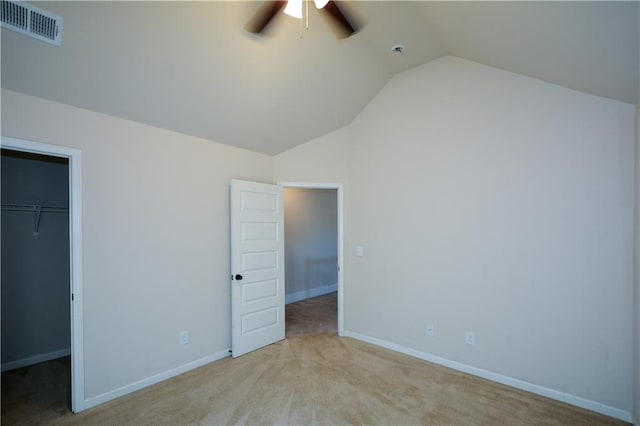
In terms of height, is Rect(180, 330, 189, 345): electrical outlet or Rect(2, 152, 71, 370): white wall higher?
Rect(2, 152, 71, 370): white wall

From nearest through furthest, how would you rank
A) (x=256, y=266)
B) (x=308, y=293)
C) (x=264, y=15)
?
1. (x=264, y=15)
2. (x=256, y=266)
3. (x=308, y=293)

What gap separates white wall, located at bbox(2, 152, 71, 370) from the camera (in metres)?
3.29

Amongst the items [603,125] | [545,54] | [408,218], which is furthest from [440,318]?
[545,54]

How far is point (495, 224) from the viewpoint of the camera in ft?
10.1

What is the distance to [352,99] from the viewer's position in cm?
385

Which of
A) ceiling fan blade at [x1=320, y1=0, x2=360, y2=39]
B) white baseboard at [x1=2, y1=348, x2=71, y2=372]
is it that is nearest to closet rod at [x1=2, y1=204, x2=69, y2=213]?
white baseboard at [x1=2, y1=348, x2=71, y2=372]

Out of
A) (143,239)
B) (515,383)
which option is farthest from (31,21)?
(515,383)

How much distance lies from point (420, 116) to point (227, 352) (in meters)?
3.51

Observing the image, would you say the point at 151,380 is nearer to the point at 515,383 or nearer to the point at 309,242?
the point at 515,383

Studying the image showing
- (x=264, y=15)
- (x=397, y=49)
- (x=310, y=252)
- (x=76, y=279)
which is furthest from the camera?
(x=310, y=252)

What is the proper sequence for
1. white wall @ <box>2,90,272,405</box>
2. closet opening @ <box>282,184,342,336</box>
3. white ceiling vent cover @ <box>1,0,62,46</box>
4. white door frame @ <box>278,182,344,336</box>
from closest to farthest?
white ceiling vent cover @ <box>1,0,62,46</box>
white wall @ <box>2,90,272,405</box>
white door frame @ <box>278,182,344,336</box>
closet opening @ <box>282,184,342,336</box>

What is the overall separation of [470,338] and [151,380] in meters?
3.14

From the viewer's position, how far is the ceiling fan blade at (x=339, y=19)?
201cm

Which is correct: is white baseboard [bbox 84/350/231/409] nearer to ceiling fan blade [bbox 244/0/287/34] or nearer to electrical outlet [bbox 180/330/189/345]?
electrical outlet [bbox 180/330/189/345]
